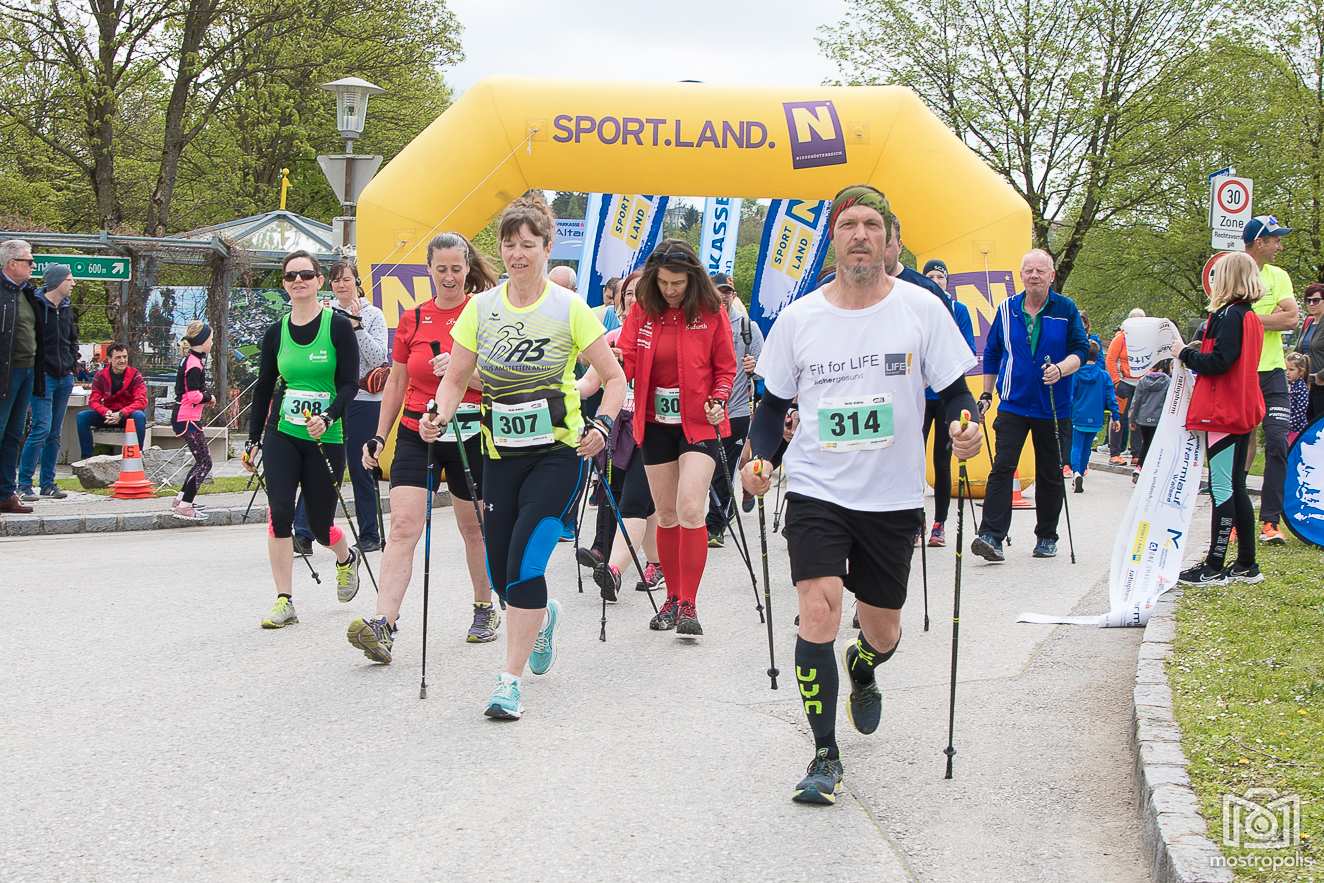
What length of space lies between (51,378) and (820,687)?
1059cm

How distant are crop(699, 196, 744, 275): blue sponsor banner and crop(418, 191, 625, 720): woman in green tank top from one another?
1554cm

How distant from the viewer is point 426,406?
7.17 metres

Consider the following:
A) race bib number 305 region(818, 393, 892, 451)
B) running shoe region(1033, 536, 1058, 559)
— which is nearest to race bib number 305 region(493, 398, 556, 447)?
race bib number 305 region(818, 393, 892, 451)

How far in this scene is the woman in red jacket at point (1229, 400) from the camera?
25.5ft

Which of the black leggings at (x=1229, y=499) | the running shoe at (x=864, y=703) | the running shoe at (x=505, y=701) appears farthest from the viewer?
the black leggings at (x=1229, y=499)

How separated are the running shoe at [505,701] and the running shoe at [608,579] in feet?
7.45

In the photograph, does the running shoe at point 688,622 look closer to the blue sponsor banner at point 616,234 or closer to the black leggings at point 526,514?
the black leggings at point 526,514

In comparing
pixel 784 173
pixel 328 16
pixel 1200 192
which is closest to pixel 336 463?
pixel 784 173

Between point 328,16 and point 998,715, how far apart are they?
2841 centimetres

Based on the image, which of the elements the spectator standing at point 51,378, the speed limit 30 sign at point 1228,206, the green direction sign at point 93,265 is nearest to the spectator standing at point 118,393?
the green direction sign at point 93,265

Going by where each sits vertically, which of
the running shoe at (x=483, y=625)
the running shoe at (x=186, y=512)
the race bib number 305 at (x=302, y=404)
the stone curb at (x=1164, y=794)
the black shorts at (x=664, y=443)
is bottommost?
the running shoe at (x=186, y=512)

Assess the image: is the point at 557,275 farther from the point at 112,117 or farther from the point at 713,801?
the point at 112,117

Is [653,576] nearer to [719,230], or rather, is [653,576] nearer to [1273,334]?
[1273,334]

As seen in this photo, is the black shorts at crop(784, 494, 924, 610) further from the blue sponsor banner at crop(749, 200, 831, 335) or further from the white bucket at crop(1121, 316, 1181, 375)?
the blue sponsor banner at crop(749, 200, 831, 335)
